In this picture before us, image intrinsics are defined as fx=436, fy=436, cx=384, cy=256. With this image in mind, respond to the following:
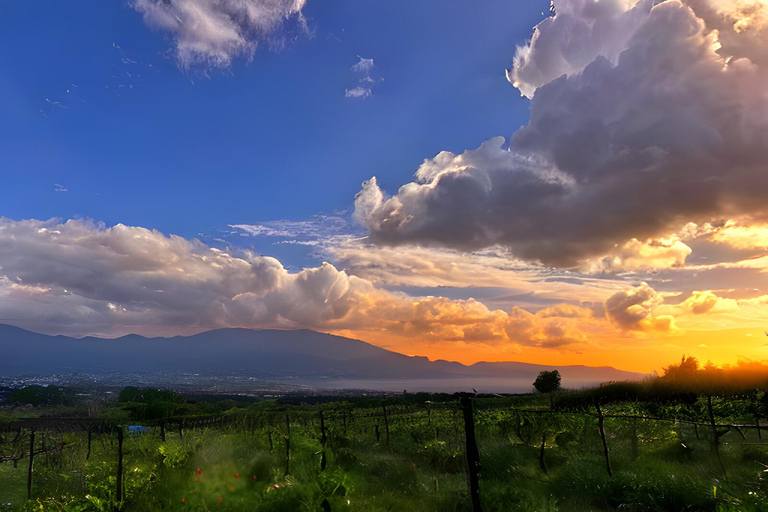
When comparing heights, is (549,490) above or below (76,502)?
below

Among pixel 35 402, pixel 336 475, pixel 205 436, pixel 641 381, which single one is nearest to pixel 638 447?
pixel 336 475

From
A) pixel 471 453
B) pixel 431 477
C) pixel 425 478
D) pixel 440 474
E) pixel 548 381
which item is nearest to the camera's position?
pixel 471 453

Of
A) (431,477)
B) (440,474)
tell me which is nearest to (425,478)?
(431,477)

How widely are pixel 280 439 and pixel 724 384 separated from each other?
32407 mm

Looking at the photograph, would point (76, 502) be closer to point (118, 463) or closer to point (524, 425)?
point (118, 463)

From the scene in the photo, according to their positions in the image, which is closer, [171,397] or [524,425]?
[524,425]

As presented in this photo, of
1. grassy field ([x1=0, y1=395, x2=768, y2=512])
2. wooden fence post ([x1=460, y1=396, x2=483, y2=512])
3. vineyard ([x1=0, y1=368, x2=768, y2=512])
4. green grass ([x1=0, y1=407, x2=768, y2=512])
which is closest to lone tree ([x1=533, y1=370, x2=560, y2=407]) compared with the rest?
vineyard ([x1=0, y1=368, x2=768, y2=512])

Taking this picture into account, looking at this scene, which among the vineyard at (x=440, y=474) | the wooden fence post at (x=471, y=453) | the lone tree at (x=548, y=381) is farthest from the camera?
the lone tree at (x=548, y=381)

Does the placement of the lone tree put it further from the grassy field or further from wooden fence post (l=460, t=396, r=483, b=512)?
wooden fence post (l=460, t=396, r=483, b=512)

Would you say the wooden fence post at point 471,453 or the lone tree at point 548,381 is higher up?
the wooden fence post at point 471,453

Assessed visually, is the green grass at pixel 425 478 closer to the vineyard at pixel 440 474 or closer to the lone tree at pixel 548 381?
the vineyard at pixel 440 474

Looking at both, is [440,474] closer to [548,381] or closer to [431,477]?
[431,477]

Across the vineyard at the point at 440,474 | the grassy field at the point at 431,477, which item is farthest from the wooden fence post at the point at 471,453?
the grassy field at the point at 431,477

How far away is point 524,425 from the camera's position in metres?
17.5
